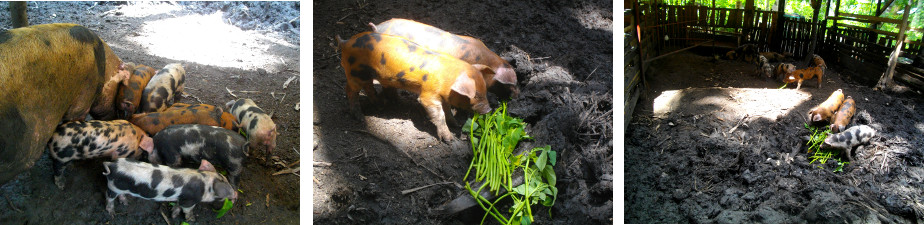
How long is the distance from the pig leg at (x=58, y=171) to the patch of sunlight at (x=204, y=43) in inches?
28.7

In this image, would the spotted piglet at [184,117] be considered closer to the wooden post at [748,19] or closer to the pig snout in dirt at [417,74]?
the pig snout in dirt at [417,74]

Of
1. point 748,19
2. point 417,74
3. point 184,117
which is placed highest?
point 748,19

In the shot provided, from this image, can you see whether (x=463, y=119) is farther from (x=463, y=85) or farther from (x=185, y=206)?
(x=185, y=206)

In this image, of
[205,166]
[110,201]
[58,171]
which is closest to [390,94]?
→ [205,166]

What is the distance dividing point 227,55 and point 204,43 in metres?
0.13

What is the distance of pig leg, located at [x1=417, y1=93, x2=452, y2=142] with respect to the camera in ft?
7.54

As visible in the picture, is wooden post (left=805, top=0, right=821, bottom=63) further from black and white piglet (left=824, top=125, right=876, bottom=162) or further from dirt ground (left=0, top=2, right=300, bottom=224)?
dirt ground (left=0, top=2, right=300, bottom=224)

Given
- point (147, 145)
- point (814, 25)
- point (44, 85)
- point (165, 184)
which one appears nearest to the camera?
point (44, 85)

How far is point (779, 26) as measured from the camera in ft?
8.70

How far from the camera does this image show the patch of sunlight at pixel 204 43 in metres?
2.71

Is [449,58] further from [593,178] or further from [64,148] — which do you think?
[64,148]

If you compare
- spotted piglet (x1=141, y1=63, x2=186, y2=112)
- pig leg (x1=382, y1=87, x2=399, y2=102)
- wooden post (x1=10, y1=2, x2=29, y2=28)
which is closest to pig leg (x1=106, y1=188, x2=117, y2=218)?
spotted piglet (x1=141, y1=63, x2=186, y2=112)

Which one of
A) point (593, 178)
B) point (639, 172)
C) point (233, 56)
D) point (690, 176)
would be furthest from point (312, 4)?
point (690, 176)

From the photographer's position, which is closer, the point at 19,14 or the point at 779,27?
the point at 19,14
